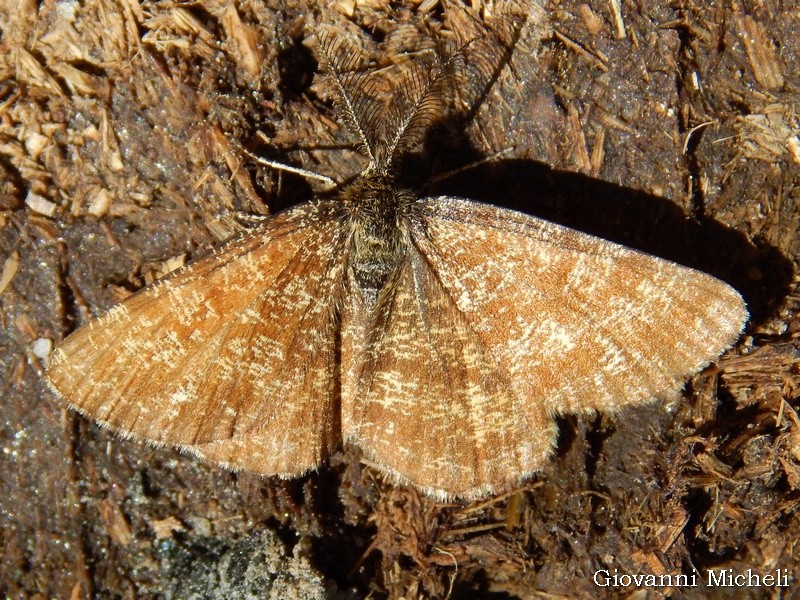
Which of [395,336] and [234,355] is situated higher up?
[395,336]

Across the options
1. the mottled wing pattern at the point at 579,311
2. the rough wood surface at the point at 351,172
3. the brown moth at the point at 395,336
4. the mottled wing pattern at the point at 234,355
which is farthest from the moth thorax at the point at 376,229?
the rough wood surface at the point at 351,172

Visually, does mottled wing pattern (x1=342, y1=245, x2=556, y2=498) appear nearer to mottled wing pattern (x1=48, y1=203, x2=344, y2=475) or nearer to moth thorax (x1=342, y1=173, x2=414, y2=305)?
moth thorax (x1=342, y1=173, x2=414, y2=305)

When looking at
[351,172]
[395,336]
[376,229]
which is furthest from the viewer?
[351,172]

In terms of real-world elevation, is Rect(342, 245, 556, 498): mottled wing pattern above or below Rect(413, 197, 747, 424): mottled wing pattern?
below

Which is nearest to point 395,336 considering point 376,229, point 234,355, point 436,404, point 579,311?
point 436,404

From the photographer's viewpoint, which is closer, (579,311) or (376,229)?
(579,311)

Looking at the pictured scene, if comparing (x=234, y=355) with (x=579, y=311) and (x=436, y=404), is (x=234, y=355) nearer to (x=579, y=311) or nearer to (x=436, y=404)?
(x=436, y=404)

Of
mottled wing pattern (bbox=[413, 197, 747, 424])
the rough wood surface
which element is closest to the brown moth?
mottled wing pattern (bbox=[413, 197, 747, 424])
